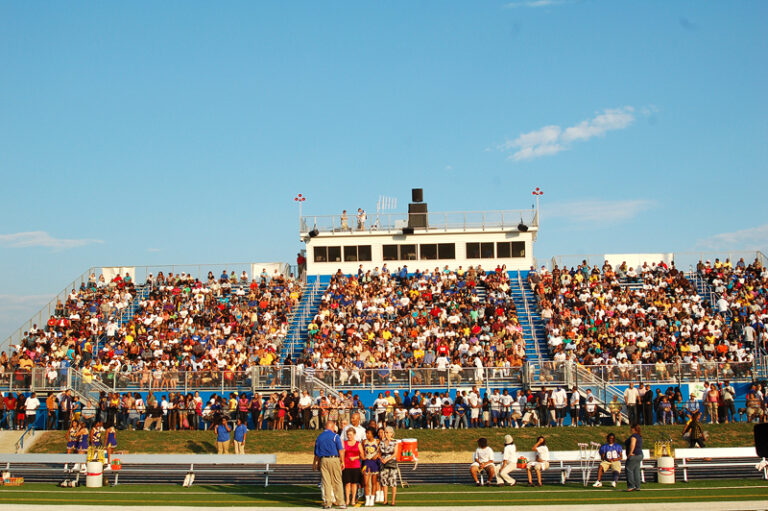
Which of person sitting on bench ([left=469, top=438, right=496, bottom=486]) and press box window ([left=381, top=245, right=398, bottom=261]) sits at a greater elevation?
press box window ([left=381, top=245, right=398, bottom=261])

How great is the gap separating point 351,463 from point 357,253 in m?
29.3

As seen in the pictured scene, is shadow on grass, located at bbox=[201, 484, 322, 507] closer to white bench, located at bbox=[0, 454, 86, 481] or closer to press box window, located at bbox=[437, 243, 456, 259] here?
white bench, located at bbox=[0, 454, 86, 481]

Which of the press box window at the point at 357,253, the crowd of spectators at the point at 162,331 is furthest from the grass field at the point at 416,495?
the press box window at the point at 357,253

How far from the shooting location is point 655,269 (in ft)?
136

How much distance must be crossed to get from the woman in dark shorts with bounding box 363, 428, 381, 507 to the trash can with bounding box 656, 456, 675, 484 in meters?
6.53

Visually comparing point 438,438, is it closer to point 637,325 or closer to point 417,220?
point 637,325

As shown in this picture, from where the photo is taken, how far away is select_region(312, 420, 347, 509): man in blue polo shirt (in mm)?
15461

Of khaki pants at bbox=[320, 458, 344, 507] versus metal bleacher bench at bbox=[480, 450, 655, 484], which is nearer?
khaki pants at bbox=[320, 458, 344, 507]

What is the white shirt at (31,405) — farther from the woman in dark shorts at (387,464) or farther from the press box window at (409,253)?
the press box window at (409,253)

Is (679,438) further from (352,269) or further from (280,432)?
(352,269)

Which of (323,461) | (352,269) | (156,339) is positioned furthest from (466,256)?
(323,461)

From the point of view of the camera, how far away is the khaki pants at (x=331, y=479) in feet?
51.0

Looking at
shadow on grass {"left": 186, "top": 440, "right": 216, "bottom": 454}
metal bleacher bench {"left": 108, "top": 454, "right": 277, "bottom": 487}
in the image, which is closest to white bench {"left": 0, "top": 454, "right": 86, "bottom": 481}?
metal bleacher bench {"left": 108, "top": 454, "right": 277, "bottom": 487}

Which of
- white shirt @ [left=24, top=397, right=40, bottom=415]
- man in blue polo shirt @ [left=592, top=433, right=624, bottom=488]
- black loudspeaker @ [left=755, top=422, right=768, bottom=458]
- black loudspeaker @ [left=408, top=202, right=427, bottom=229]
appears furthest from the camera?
black loudspeaker @ [left=408, top=202, right=427, bottom=229]
